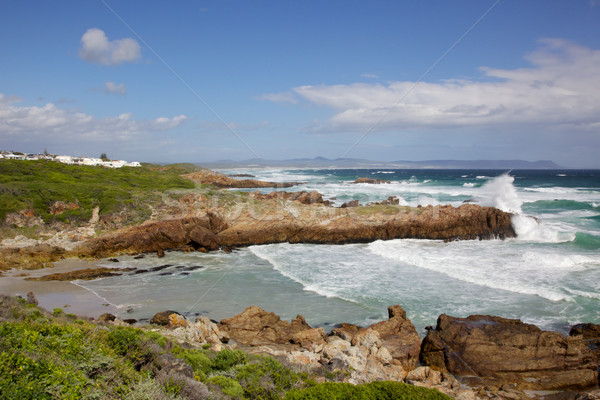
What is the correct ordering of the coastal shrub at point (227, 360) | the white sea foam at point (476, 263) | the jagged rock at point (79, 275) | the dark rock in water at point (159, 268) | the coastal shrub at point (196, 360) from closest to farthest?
the coastal shrub at point (196, 360)
the coastal shrub at point (227, 360)
the white sea foam at point (476, 263)
the jagged rock at point (79, 275)
the dark rock in water at point (159, 268)

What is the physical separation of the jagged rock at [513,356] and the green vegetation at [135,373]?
14.5ft

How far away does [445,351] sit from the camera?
1194 cm

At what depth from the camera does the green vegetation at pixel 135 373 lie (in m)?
6.15

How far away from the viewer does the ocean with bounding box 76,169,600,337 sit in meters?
15.9

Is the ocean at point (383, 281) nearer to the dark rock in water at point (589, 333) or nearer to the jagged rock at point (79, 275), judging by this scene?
the jagged rock at point (79, 275)

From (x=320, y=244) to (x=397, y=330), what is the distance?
1763cm

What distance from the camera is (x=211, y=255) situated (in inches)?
1073

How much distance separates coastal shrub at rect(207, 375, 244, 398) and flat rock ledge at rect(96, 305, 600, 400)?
2.52m

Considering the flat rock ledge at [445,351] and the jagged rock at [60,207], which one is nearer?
the flat rock ledge at [445,351]

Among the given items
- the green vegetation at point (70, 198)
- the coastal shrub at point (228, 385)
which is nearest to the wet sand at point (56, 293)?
the coastal shrub at point (228, 385)

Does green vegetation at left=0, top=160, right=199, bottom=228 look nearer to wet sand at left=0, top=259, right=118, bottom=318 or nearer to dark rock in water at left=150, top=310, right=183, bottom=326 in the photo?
wet sand at left=0, top=259, right=118, bottom=318

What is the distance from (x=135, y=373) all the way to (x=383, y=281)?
14583 millimetres

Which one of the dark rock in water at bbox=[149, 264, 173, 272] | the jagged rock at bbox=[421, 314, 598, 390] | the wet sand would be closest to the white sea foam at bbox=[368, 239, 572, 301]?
the jagged rock at bbox=[421, 314, 598, 390]

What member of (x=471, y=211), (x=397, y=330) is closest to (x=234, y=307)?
(x=397, y=330)
